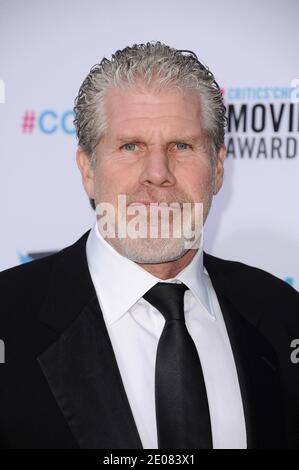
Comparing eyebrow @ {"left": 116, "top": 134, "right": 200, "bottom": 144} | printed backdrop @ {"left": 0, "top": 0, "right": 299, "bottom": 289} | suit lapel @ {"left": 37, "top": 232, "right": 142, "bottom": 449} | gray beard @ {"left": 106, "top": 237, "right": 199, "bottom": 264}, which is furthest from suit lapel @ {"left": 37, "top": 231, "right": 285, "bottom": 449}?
printed backdrop @ {"left": 0, "top": 0, "right": 299, "bottom": 289}

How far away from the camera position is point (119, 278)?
5.98 ft

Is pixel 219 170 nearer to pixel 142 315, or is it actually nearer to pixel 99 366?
pixel 142 315

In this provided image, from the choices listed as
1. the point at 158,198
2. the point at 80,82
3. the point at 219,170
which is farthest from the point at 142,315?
the point at 80,82

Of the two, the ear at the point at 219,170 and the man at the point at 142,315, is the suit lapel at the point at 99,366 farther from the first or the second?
Answer: the ear at the point at 219,170

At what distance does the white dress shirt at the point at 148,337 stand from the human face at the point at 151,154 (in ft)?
0.19

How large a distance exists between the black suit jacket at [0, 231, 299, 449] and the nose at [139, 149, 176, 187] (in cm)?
32

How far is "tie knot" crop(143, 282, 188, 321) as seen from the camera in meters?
1.76

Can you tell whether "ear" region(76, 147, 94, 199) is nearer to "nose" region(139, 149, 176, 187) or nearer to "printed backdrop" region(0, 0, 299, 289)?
"nose" region(139, 149, 176, 187)

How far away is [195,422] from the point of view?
1684 millimetres

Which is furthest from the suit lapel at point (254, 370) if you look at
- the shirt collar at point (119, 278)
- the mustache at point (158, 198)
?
the mustache at point (158, 198)

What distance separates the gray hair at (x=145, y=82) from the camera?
1836 mm

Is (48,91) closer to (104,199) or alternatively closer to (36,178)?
(36,178)

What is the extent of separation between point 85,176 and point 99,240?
0.23m

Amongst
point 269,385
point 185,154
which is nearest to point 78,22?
point 185,154
